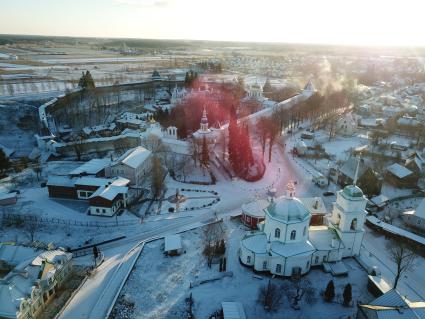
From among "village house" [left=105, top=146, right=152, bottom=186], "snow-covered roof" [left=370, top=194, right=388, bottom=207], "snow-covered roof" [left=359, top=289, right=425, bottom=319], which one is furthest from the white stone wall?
"village house" [left=105, top=146, right=152, bottom=186]

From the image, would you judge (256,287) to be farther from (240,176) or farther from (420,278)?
(240,176)

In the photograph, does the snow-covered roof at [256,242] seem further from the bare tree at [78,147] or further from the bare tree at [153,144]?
the bare tree at [78,147]

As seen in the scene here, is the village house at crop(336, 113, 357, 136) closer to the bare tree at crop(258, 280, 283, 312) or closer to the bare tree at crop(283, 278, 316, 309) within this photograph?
the bare tree at crop(283, 278, 316, 309)

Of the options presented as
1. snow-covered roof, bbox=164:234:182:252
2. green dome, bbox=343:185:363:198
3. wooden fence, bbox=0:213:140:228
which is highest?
green dome, bbox=343:185:363:198

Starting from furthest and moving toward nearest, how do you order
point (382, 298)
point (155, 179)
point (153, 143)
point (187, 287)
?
1. point (153, 143)
2. point (155, 179)
3. point (187, 287)
4. point (382, 298)

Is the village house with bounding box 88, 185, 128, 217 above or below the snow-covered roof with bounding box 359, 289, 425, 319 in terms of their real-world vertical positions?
below

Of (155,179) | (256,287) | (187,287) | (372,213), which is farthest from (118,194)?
(372,213)
